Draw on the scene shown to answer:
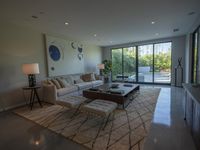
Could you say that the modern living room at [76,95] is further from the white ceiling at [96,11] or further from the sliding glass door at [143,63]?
the sliding glass door at [143,63]

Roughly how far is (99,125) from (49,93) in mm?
2380

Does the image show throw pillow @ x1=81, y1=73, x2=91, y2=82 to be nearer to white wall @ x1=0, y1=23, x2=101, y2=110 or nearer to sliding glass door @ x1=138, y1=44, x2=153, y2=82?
white wall @ x1=0, y1=23, x2=101, y2=110

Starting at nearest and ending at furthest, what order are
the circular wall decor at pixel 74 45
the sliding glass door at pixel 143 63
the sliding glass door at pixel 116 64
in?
the circular wall decor at pixel 74 45, the sliding glass door at pixel 143 63, the sliding glass door at pixel 116 64

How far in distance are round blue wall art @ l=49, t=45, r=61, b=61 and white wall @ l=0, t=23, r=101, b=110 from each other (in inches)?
13.1

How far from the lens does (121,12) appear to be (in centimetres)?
316

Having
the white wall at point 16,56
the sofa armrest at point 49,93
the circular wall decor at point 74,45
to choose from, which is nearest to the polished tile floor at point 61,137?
the white wall at point 16,56

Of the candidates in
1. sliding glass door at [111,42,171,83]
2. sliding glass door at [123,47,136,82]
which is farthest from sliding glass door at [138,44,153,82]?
sliding glass door at [123,47,136,82]

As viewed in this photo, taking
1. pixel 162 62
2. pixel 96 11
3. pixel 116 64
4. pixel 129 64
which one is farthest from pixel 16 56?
pixel 162 62

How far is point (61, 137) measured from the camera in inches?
87.5

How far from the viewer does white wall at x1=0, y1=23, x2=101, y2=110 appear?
365cm

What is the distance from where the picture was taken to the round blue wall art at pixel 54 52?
16.4 ft

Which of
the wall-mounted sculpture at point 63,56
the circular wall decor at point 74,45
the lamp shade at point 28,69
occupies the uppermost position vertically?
the circular wall decor at point 74,45

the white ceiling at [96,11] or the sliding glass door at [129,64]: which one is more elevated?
the white ceiling at [96,11]

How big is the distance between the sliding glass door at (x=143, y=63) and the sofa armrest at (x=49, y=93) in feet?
16.9
